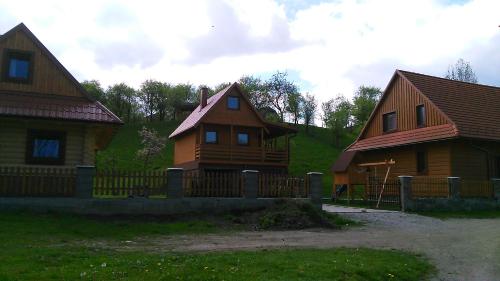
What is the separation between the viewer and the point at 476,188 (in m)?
24.0

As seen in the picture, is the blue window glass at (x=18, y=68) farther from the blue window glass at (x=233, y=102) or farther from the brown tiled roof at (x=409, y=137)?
the brown tiled roof at (x=409, y=137)

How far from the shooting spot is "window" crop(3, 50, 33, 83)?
19281 mm

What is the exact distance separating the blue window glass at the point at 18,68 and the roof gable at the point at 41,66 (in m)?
0.36

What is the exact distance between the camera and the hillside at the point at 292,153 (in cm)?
4817

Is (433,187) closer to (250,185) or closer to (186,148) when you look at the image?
(250,185)

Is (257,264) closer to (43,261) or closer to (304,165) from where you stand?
(43,261)

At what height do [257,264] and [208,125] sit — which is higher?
[208,125]

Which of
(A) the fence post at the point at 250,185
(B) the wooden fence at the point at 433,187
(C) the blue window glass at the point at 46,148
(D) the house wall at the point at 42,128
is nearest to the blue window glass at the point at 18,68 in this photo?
(D) the house wall at the point at 42,128

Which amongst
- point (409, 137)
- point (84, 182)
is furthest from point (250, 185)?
point (409, 137)

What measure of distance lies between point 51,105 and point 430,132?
19367mm

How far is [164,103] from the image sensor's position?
7462 cm

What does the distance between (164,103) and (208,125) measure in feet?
152

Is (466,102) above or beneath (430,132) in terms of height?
above

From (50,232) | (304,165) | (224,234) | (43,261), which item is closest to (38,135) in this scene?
(50,232)
